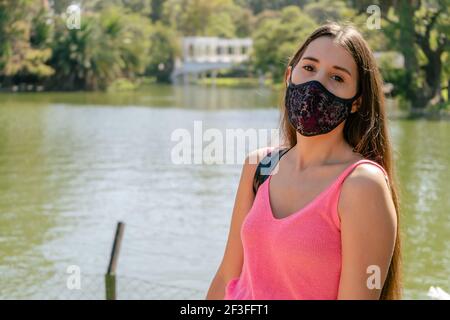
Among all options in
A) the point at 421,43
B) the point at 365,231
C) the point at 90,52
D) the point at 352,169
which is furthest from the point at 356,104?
the point at 90,52

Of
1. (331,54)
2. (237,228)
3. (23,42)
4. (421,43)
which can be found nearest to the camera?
(331,54)

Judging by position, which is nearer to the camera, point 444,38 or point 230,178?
point 230,178

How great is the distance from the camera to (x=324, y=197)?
1.45m

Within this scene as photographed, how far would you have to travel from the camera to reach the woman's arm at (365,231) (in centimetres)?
140

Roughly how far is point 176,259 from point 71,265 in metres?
0.91

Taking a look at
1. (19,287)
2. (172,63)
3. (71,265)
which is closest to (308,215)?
(19,287)

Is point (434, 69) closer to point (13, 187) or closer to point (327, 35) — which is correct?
point (13, 187)

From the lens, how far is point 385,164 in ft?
5.17

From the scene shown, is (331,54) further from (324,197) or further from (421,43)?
(421,43)

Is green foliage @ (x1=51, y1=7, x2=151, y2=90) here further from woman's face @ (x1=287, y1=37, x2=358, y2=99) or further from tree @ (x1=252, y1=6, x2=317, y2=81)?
woman's face @ (x1=287, y1=37, x2=358, y2=99)

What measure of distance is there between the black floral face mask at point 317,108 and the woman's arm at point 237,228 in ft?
0.38

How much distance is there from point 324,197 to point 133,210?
8.53 meters

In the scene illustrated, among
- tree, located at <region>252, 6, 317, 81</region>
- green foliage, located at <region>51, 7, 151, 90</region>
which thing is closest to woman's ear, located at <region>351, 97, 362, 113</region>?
green foliage, located at <region>51, 7, 151, 90</region>

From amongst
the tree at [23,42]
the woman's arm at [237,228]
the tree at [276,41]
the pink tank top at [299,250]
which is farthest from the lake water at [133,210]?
Result: the tree at [276,41]
